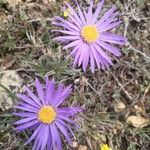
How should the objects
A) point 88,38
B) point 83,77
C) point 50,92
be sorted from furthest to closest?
point 83,77 < point 88,38 < point 50,92

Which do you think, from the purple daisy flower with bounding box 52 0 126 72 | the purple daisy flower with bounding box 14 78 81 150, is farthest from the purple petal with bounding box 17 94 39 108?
the purple daisy flower with bounding box 52 0 126 72

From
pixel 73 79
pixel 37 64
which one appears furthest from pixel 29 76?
pixel 73 79

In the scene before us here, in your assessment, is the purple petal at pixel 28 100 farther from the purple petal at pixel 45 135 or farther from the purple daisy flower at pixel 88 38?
the purple daisy flower at pixel 88 38

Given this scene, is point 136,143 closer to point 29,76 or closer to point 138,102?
point 138,102

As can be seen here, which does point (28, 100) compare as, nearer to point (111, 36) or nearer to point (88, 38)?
point (88, 38)

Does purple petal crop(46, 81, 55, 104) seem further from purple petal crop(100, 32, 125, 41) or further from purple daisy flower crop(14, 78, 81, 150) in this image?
purple petal crop(100, 32, 125, 41)

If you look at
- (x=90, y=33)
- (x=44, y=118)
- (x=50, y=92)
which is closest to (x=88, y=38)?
(x=90, y=33)
